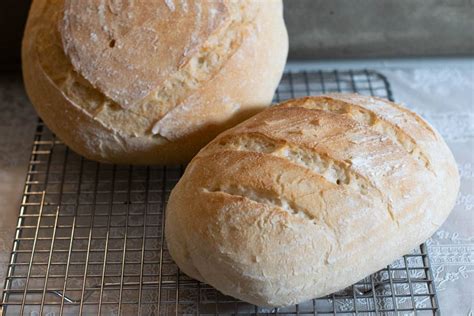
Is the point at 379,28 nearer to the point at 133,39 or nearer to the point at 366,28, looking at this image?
the point at 366,28

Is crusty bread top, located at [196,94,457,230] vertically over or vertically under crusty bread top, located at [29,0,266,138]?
under

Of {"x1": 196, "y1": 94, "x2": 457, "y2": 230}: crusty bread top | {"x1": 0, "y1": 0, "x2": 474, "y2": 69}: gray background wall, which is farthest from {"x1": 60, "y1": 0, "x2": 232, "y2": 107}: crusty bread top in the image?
{"x1": 0, "y1": 0, "x2": 474, "y2": 69}: gray background wall

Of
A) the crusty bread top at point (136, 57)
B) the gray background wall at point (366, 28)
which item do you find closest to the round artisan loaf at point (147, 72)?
the crusty bread top at point (136, 57)

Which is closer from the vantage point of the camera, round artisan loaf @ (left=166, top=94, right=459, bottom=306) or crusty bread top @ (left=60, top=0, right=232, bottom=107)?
round artisan loaf @ (left=166, top=94, right=459, bottom=306)

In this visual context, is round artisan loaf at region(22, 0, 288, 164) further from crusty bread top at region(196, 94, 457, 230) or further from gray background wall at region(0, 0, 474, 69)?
gray background wall at region(0, 0, 474, 69)

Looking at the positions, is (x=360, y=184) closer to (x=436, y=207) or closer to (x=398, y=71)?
Answer: (x=436, y=207)

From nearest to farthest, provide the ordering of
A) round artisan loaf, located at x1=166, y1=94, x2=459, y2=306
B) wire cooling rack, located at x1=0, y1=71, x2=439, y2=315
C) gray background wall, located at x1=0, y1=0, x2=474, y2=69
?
round artisan loaf, located at x1=166, y1=94, x2=459, y2=306 < wire cooling rack, located at x1=0, y1=71, x2=439, y2=315 < gray background wall, located at x1=0, y1=0, x2=474, y2=69

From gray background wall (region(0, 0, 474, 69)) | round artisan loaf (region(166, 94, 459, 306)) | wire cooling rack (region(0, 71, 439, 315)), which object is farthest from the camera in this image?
gray background wall (region(0, 0, 474, 69))
